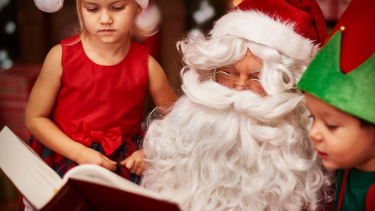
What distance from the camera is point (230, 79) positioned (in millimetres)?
1092

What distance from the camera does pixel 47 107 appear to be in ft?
3.89

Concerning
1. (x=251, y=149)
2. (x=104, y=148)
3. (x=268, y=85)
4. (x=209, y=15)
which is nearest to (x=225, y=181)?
(x=251, y=149)

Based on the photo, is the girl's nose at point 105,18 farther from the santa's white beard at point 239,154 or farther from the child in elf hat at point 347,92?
the child in elf hat at point 347,92

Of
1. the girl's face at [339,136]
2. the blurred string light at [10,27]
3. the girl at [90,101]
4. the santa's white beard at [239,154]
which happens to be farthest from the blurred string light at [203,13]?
the girl's face at [339,136]

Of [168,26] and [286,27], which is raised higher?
[286,27]

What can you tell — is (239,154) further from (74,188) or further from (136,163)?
(74,188)

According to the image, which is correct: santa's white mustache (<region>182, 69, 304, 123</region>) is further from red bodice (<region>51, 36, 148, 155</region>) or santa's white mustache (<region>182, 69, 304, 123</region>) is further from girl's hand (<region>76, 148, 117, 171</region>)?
girl's hand (<region>76, 148, 117, 171</region>)

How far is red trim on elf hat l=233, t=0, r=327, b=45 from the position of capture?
3.44 feet

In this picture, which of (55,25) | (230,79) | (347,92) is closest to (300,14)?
(230,79)

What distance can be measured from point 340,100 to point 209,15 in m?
1.17

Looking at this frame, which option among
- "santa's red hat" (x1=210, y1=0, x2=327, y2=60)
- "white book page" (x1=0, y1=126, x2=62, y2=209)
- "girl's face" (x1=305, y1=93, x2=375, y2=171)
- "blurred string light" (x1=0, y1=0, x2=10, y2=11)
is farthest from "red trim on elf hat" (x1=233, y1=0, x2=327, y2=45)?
"blurred string light" (x1=0, y1=0, x2=10, y2=11)

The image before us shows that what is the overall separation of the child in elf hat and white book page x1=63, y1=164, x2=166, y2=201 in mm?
431

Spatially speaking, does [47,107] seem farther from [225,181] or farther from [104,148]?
[225,181]

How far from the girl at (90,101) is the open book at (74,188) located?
0.91ft
